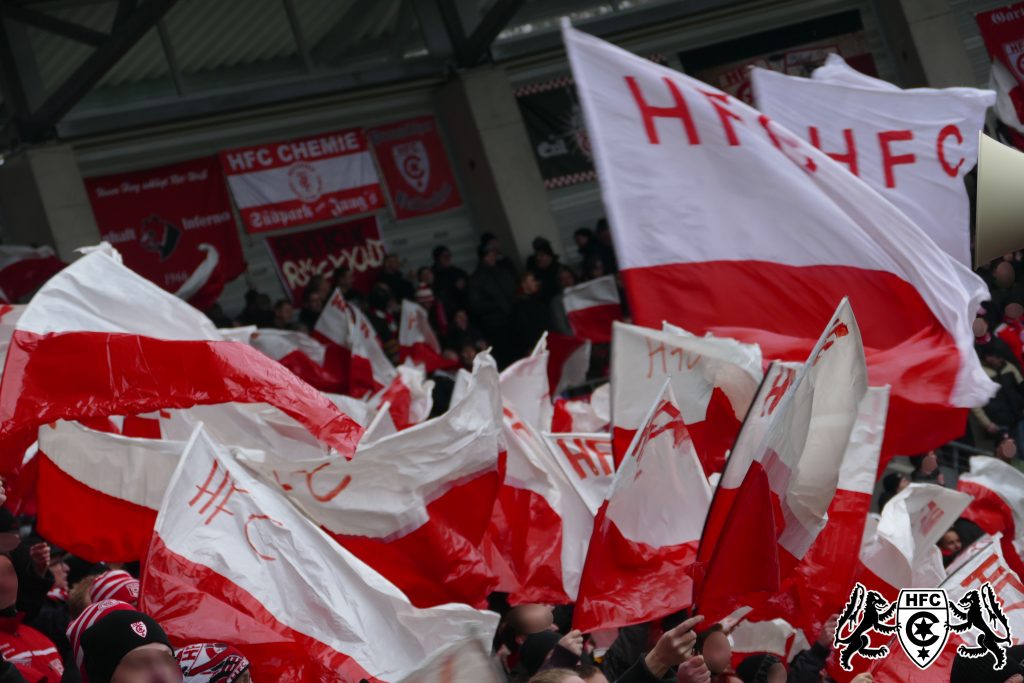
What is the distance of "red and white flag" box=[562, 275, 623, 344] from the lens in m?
14.3

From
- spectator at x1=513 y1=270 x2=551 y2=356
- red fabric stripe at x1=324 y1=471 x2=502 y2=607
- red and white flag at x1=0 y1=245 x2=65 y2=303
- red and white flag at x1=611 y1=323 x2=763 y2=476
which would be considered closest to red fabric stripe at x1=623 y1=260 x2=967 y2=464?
red and white flag at x1=611 y1=323 x2=763 y2=476

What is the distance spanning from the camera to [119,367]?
608cm

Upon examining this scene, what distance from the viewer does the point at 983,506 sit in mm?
8648

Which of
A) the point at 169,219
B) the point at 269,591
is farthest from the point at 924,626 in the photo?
the point at 169,219

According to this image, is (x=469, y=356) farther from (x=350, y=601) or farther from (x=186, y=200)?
(x=350, y=601)

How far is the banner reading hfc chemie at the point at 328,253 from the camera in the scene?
16.2m

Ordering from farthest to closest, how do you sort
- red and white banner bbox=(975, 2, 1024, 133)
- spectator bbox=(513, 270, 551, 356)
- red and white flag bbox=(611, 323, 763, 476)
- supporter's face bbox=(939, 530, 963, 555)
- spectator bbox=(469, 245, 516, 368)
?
red and white banner bbox=(975, 2, 1024, 133) → spectator bbox=(469, 245, 516, 368) → spectator bbox=(513, 270, 551, 356) → supporter's face bbox=(939, 530, 963, 555) → red and white flag bbox=(611, 323, 763, 476)

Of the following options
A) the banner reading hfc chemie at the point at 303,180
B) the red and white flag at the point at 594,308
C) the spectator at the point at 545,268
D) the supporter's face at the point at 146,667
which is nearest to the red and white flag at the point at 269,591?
the supporter's face at the point at 146,667

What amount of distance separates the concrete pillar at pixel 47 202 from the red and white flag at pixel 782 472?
9.80 m

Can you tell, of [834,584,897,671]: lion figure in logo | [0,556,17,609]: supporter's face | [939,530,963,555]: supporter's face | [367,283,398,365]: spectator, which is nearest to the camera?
[0,556,17,609]: supporter's face

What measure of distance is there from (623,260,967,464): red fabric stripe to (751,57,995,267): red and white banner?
58 cm

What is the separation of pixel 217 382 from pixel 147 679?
7.24 feet

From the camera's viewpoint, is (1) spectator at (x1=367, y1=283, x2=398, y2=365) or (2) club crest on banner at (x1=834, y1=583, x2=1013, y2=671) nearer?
(2) club crest on banner at (x1=834, y1=583, x2=1013, y2=671)

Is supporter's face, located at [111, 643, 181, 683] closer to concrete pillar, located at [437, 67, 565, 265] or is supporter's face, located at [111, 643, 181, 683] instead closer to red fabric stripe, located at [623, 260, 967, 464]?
red fabric stripe, located at [623, 260, 967, 464]
